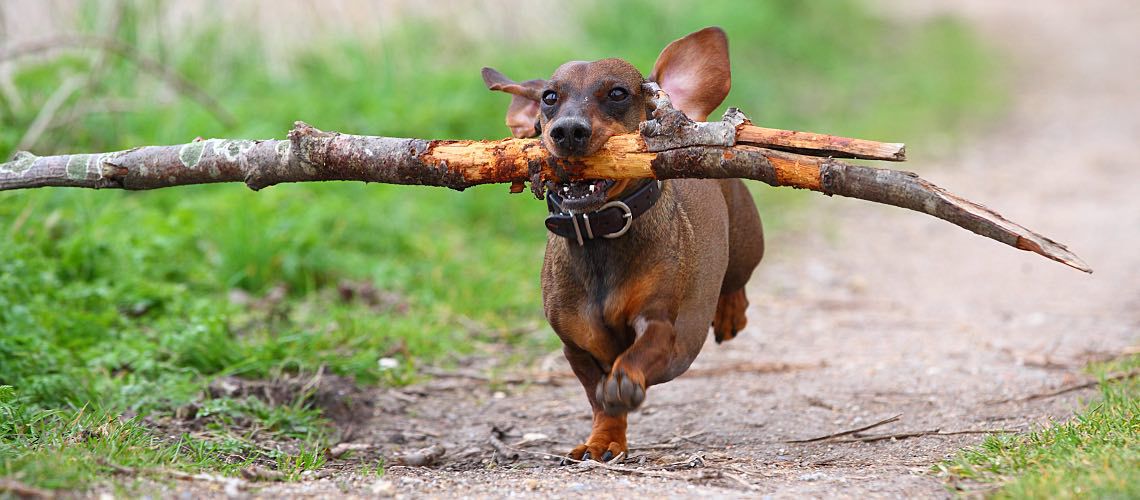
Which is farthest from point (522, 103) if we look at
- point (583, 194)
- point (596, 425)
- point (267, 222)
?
point (267, 222)

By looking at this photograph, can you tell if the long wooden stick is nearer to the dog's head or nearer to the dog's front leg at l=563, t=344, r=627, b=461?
the dog's head

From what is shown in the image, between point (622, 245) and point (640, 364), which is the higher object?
point (622, 245)

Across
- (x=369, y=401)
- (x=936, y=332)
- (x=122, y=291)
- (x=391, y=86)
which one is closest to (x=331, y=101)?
(x=391, y=86)

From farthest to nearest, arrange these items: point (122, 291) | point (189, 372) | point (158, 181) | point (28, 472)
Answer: point (122, 291)
point (189, 372)
point (158, 181)
point (28, 472)

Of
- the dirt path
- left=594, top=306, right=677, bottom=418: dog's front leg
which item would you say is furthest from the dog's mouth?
the dirt path

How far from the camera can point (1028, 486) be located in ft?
8.95

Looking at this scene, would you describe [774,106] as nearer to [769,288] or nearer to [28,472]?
[769,288]

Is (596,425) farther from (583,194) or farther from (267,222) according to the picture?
(267,222)

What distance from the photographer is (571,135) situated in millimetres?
3188

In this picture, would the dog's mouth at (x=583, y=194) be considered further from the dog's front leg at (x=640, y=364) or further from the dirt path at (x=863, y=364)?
the dirt path at (x=863, y=364)

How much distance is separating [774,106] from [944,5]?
803 cm

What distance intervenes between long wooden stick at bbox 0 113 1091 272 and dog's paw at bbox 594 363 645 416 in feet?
1.77

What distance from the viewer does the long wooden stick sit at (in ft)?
9.73

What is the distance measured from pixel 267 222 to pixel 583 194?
9.51 ft
